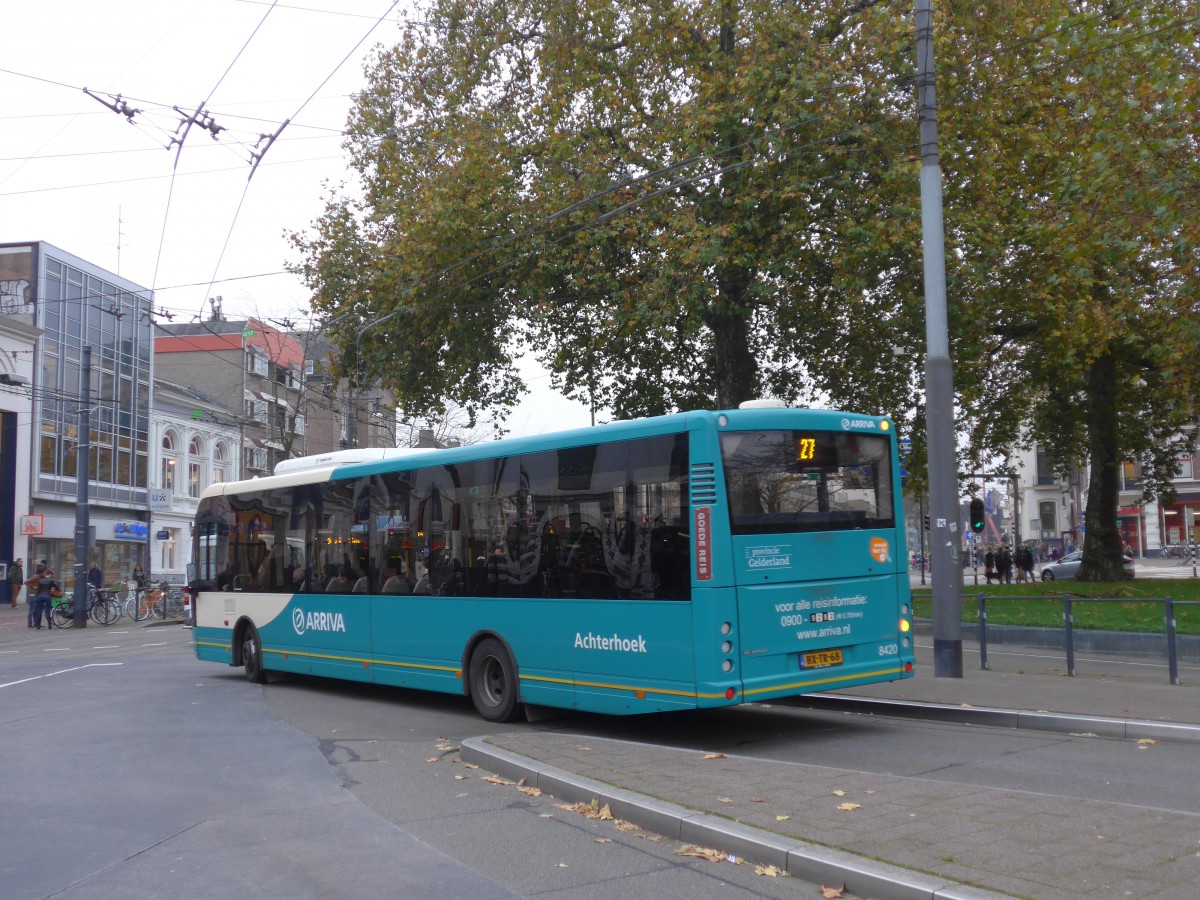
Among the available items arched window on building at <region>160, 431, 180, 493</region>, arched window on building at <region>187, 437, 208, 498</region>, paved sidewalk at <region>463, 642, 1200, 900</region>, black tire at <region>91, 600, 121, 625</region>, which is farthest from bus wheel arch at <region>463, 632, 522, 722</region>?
arched window on building at <region>187, 437, 208, 498</region>

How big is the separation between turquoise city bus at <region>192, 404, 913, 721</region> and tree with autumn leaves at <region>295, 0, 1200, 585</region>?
6.57m

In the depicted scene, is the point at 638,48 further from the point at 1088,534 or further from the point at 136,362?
the point at 136,362

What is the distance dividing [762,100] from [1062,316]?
24.2ft

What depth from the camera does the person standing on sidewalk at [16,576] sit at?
40031 mm

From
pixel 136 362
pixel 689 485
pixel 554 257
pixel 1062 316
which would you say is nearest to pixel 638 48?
pixel 554 257

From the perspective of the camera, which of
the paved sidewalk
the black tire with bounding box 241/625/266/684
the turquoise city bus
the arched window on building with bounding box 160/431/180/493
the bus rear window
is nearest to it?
the paved sidewalk

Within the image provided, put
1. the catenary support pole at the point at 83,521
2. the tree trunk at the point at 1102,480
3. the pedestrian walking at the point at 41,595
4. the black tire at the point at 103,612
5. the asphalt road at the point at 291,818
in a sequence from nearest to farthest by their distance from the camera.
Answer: the asphalt road at the point at 291,818 < the tree trunk at the point at 1102,480 < the pedestrian walking at the point at 41,595 < the catenary support pole at the point at 83,521 < the black tire at the point at 103,612

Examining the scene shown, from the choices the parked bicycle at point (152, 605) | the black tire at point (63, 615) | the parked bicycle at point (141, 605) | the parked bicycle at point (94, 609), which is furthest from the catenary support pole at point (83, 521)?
the parked bicycle at point (152, 605)

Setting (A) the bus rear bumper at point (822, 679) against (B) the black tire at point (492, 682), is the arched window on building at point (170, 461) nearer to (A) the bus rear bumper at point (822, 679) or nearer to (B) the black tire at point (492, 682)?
(B) the black tire at point (492, 682)

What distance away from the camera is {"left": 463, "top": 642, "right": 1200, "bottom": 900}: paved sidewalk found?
17.0 ft

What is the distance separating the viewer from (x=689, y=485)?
376 inches

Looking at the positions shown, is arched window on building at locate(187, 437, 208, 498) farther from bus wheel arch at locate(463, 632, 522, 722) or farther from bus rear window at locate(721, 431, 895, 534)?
bus rear window at locate(721, 431, 895, 534)

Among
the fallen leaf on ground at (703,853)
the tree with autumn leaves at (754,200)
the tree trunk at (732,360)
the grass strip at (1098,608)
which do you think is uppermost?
the tree with autumn leaves at (754,200)

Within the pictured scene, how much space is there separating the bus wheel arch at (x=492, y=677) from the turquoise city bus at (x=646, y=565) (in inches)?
0.9
